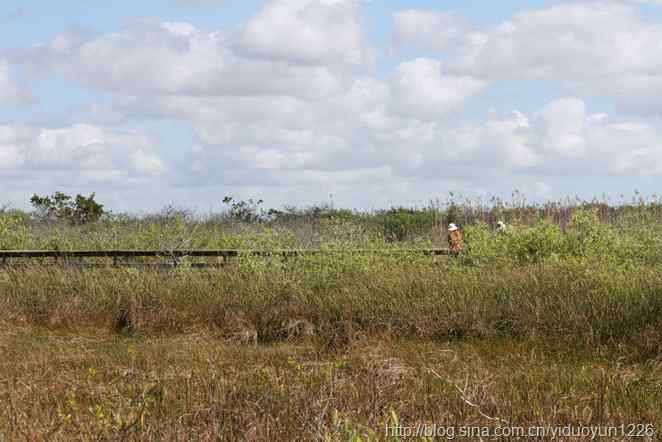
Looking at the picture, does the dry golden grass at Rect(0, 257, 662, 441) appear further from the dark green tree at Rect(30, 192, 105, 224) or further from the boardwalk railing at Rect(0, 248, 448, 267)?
the dark green tree at Rect(30, 192, 105, 224)

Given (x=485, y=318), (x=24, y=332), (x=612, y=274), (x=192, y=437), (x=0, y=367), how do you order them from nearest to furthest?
(x=192, y=437), (x=0, y=367), (x=485, y=318), (x=612, y=274), (x=24, y=332)

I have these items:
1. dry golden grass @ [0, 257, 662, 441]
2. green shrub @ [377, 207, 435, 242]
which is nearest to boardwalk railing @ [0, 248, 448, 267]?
dry golden grass @ [0, 257, 662, 441]

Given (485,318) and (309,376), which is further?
(485,318)

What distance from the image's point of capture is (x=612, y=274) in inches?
545

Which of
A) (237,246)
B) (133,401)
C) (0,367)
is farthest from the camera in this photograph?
(237,246)

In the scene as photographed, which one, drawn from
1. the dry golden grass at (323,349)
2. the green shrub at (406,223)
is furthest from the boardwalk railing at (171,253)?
the green shrub at (406,223)

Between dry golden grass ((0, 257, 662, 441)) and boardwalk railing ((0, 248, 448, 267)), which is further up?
boardwalk railing ((0, 248, 448, 267))

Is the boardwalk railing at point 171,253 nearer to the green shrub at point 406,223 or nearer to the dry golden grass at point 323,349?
the dry golden grass at point 323,349

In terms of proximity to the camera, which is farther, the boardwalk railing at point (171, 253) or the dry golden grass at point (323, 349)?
the boardwalk railing at point (171, 253)

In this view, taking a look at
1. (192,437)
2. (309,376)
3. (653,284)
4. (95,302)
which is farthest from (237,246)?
(192,437)

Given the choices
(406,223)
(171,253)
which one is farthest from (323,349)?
(406,223)

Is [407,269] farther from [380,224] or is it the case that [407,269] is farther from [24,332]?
[380,224]

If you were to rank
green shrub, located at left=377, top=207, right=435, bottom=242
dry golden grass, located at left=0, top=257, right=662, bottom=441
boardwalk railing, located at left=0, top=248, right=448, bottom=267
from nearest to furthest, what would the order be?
dry golden grass, located at left=0, top=257, right=662, bottom=441
boardwalk railing, located at left=0, top=248, right=448, bottom=267
green shrub, located at left=377, top=207, right=435, bottom=242

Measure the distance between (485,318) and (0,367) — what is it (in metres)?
6.60
